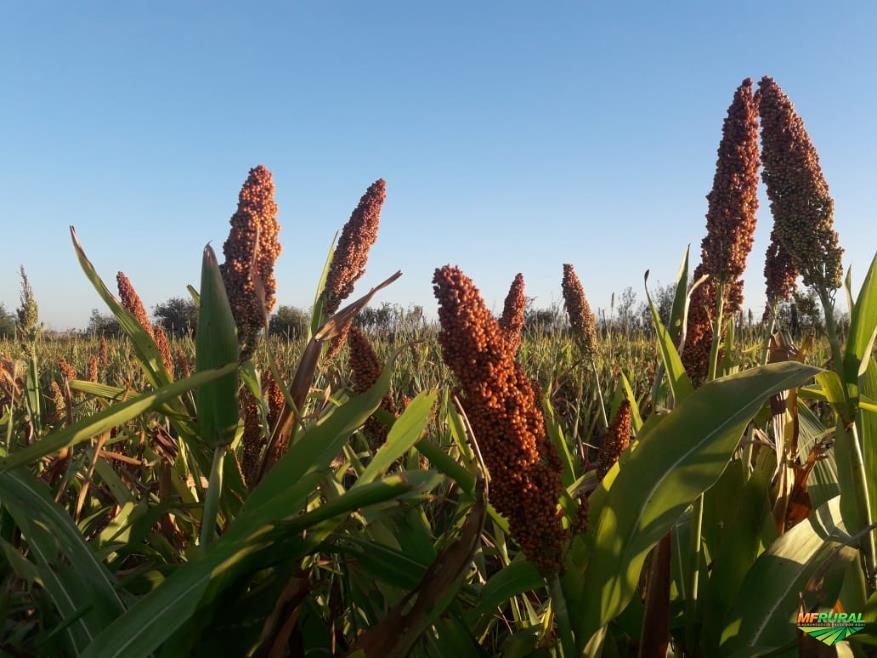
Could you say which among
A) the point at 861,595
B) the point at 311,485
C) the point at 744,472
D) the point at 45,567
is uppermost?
the point at 311,485

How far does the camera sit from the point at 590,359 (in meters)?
3.55

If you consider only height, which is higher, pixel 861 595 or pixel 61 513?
pixel 61 513

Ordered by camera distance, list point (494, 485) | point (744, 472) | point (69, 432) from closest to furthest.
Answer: point (69, 432)
point (494, 485)
point (744, 472)

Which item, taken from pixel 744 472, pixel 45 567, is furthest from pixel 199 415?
pixel 744 472

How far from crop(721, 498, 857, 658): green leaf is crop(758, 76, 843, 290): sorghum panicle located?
0.73 m

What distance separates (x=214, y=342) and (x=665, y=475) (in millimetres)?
956

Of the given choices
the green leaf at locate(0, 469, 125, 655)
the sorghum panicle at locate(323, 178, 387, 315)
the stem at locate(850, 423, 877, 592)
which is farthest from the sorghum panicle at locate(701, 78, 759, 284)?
the green leaf at locate(0, 469, 125, 655)

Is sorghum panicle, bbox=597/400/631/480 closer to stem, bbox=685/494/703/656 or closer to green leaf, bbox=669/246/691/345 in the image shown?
stem, bbox=685/494/703/656

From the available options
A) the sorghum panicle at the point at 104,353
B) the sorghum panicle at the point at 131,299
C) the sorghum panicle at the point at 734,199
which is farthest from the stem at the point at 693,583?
the sorghum panicle at the point at 104,353

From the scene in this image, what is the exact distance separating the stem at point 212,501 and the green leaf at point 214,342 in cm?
7

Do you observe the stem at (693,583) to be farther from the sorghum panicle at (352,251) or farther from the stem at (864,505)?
the sorghum panicle at (352,251)

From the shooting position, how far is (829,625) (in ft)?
3.97

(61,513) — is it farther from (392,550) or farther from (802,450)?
(802,450)

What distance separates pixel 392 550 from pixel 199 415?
0.52 meters
